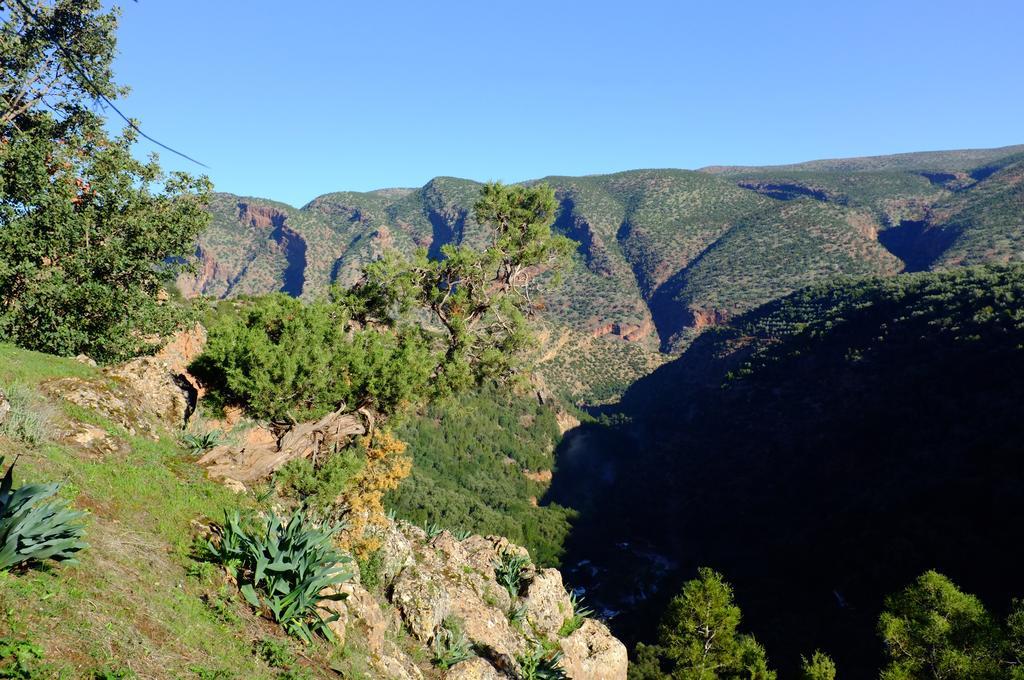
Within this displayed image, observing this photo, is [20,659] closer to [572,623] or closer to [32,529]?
[32,529]

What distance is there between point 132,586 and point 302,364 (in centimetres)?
856

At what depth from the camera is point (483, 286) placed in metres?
19.5

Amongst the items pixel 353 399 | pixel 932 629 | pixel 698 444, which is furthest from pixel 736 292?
pixel 353 399

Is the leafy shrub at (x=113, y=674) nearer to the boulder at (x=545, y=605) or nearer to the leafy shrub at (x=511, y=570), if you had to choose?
the leafy shrub at (x=511, y=570)

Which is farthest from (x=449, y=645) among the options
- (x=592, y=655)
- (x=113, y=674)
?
(x=113, y=674)

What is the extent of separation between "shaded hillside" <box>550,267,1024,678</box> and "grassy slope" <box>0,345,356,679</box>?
3758 cm

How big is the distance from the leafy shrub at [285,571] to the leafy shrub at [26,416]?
10.4 ft

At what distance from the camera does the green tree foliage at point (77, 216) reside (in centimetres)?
1533

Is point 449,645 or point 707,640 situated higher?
point 449,645

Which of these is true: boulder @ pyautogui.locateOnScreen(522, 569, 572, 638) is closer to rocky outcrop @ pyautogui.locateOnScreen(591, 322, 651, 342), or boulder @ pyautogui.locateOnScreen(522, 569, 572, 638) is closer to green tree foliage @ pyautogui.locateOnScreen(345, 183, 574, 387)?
green tree foliage @ pyautogui.locateOnScreen(345, 183, 574, 387)

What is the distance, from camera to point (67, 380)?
11.0 m

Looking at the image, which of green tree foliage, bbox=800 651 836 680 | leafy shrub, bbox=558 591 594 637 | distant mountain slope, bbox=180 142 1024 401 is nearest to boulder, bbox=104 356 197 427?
leafy shrub, bbox=558 591 594 637

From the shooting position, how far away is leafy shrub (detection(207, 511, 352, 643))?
7055mm

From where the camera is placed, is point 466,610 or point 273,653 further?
point 466,610
